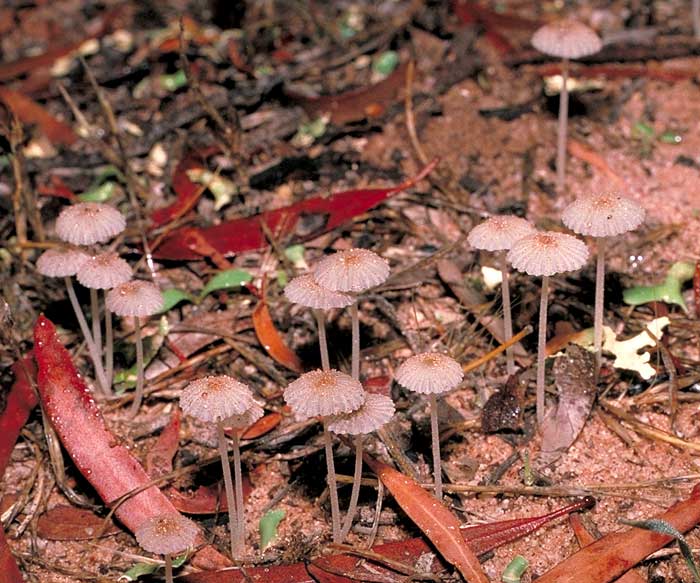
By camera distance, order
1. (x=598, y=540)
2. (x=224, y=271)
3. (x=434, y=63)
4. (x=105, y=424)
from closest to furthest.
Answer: (x=598, y=540)
(x=105, y=424)
(x=224, y=271)
(x=434, y=63)

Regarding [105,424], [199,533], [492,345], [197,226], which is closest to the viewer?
[199,533]

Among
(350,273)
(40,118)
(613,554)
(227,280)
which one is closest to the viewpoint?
(613,554)

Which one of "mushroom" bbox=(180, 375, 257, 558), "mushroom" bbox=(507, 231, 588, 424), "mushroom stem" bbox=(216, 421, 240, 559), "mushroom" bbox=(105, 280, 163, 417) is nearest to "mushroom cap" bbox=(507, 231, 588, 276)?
"mushroom" bbox=(507, 231, 588, 424)

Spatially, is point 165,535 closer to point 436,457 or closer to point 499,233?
point 436,457

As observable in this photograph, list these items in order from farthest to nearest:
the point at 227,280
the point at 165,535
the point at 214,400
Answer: the point at 227,280 < the point at 214,400 < the point at 165,535

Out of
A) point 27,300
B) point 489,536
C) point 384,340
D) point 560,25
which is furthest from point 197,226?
point 489,536

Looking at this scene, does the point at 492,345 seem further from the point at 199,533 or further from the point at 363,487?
the point at 199,533

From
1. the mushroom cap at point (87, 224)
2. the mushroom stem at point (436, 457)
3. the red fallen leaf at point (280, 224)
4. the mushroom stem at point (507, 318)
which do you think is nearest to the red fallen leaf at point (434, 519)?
the mushroom stem at point (436, 457)

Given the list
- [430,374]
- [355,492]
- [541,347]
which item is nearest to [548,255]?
[541,347]
